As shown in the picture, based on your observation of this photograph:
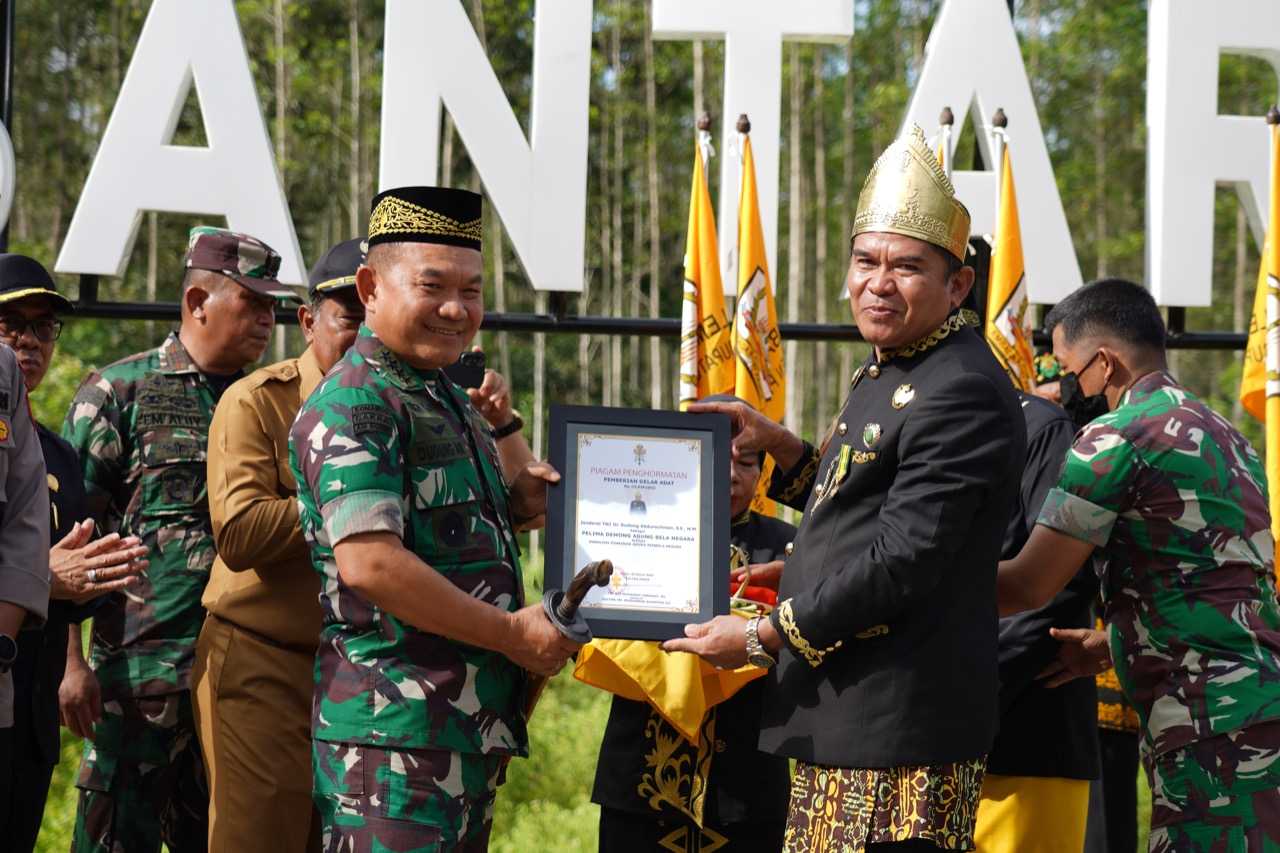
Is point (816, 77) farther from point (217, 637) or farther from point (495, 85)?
point (217, 637)

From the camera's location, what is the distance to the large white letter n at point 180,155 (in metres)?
5.84

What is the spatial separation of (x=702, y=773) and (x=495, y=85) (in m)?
3.62

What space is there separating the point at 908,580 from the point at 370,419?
104cm

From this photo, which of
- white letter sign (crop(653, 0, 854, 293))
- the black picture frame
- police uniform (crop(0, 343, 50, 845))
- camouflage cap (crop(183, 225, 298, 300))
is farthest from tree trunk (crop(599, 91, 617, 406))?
police uniform (crop(0, 343, 50, 845))

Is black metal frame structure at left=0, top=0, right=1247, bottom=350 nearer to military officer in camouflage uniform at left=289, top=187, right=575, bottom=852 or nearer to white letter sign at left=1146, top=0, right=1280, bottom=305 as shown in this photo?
white letter sign at left=1146, top=0, right=1280, bottom=305

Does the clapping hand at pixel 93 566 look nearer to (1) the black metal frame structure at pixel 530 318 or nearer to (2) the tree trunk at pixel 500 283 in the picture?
(1) the black metal frame structure at pixel 530 318

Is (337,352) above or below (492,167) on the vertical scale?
below

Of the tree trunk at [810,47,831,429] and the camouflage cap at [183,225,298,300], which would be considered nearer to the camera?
the camouflage cap at [183,225,298,300]

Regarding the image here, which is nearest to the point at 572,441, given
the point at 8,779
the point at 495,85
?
the point at 8,779

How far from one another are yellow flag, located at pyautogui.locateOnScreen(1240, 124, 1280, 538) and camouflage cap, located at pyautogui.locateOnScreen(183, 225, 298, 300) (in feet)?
12.7

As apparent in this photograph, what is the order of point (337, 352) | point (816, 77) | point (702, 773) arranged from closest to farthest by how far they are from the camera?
point (702, 773), point (337, 352), point (816, 77)

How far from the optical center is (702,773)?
3428 millimetres

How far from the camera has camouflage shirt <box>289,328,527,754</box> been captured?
8.75 feet

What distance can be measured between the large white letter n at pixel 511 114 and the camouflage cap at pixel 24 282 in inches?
90.1
